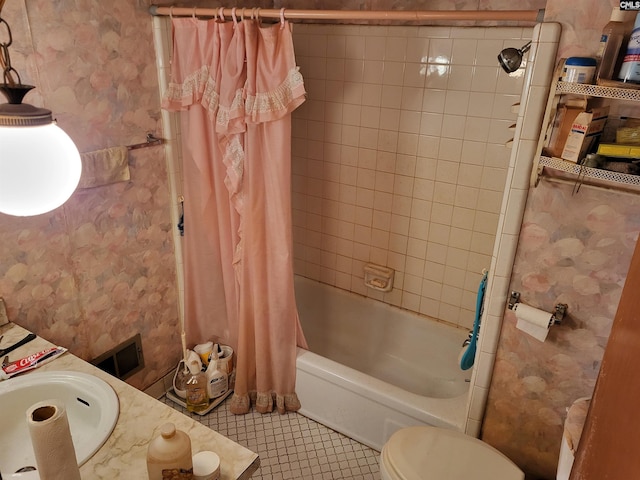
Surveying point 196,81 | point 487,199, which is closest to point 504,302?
point 487,199

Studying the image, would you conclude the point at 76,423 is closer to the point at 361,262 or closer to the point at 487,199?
the point at 361,262

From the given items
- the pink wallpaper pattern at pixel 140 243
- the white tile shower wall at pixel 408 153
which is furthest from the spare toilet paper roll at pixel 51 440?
the white tile shower wall at pixel 408 153

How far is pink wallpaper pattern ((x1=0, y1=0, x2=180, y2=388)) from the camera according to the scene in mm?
1698

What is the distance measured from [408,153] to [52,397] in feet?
6.08

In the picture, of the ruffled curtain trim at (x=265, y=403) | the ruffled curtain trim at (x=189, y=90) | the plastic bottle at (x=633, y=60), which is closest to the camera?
the plastic bottle at (x=633, y=60)

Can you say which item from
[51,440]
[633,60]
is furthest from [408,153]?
[51,440]

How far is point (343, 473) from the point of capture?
6.94 ft

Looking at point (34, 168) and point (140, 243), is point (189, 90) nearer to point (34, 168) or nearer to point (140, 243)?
point (140, 243)

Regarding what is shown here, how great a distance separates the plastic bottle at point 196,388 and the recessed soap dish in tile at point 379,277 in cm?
104

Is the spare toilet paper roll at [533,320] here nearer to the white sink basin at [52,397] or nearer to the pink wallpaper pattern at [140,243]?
the pink wallpaper pattern at [140,243]

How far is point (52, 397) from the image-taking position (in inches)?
57.4

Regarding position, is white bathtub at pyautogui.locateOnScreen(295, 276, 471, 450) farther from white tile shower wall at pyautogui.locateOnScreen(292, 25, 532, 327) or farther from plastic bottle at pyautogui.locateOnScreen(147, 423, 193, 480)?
plastic bottle at pyautogui.locateOnScreen(147, 423, 193, 480)

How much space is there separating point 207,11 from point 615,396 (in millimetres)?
1829

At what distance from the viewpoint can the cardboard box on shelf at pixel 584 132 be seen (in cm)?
126
